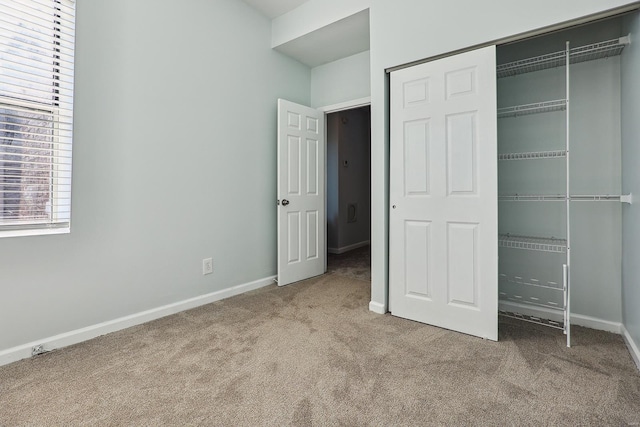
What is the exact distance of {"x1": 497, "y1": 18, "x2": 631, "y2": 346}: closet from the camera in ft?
7.08

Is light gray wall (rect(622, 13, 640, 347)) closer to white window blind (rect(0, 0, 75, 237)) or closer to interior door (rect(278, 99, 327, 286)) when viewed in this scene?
interior door (rect(278, 99, 327, 286))

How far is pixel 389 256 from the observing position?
2594 millimetres

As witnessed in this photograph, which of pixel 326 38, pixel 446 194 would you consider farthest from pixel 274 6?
pixel 446 194

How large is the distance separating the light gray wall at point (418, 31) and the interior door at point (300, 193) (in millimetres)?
1122

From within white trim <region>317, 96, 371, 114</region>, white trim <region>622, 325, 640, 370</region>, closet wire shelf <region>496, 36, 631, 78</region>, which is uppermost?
white trim <region>317, 96, 371, 114</region>

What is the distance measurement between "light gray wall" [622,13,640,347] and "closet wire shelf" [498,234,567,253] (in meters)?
0.34

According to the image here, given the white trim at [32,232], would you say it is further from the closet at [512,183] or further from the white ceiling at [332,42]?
the white ceiling at [332,42]

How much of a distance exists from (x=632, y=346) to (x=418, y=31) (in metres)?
2.48

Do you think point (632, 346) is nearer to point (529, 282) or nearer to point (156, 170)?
point (529, 282)

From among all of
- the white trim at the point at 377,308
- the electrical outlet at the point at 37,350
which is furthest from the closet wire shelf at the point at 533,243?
the electrical outlet at the point at 37,350

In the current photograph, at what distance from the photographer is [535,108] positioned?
7.36 feet

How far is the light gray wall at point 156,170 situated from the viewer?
2029mm

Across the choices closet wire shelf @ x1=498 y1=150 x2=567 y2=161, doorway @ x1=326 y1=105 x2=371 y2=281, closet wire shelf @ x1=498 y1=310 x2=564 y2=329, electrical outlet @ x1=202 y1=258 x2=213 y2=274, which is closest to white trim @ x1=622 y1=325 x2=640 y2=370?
closet wire shelf @ x1=498 y1=310 x2=564 y2=329

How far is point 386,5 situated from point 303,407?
2.85 m
